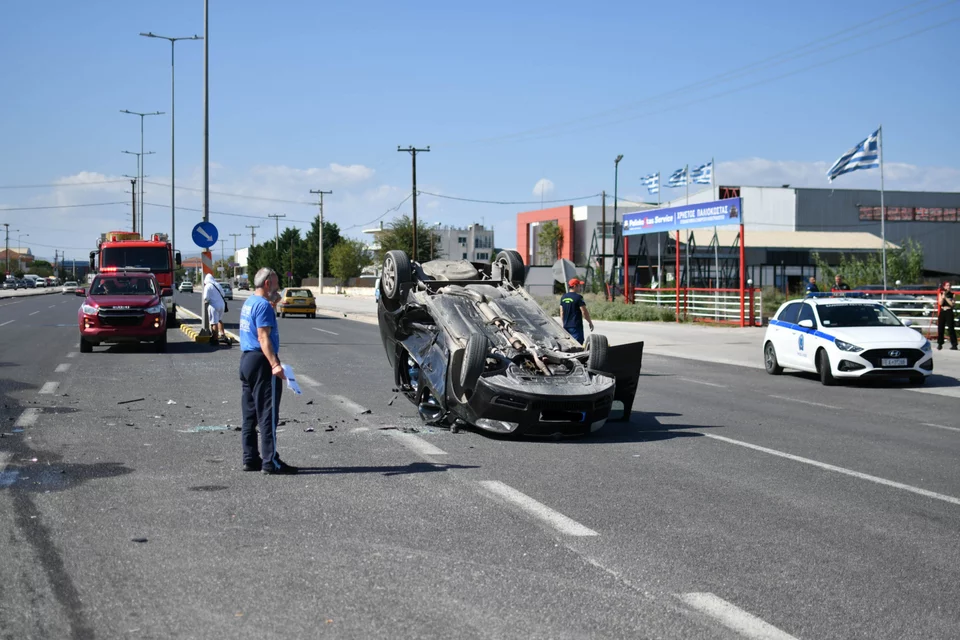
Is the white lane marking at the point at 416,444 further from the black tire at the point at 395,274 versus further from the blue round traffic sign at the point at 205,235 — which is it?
the blue round traffic sign at the point at 205,235

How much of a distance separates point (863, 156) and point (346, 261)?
91480 millimetres

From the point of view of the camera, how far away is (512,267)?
46.6 ft

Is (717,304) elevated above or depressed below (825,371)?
above

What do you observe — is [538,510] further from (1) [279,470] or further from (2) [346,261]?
(2) [346,261]

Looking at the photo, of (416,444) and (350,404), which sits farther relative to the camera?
(350,404)

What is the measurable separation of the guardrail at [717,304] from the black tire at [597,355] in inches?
1001

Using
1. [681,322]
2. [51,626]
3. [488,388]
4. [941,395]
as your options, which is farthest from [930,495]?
[681,322]

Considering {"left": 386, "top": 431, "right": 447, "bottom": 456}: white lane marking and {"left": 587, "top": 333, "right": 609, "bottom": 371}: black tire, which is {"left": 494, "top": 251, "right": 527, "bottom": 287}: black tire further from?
{"left": 386, "top": 431, "right": 447, "bottom": 456}: white lane marking

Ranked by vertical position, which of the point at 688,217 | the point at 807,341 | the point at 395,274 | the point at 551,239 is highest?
the point at 551,239

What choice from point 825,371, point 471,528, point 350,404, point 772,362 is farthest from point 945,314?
point 471,528

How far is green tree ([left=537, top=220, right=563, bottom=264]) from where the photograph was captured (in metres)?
104

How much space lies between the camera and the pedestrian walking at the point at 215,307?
24.4m

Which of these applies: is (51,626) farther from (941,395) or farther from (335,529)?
(941,395)

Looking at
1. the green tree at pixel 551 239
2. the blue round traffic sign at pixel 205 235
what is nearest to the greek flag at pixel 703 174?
the blue round traffic sign at pixel 205 235
